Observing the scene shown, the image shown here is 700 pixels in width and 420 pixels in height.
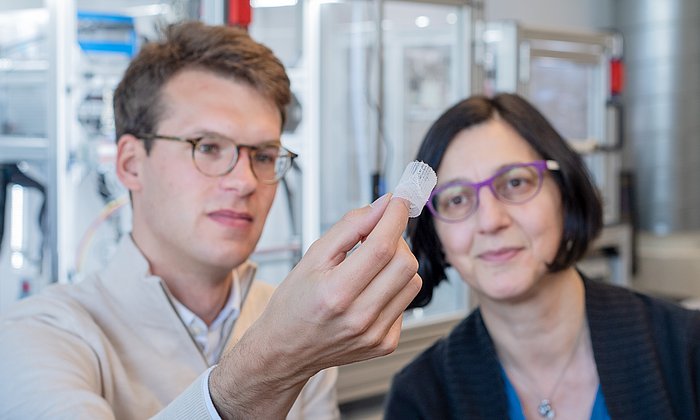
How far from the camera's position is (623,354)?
1444 mm

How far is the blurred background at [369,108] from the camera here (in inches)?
86.4

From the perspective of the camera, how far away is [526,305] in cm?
147

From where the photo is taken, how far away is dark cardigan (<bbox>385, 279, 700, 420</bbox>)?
1409mm

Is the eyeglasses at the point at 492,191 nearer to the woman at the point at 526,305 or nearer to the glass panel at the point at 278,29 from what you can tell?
the woman at the point at 526,305

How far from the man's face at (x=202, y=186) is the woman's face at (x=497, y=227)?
349 millimetres

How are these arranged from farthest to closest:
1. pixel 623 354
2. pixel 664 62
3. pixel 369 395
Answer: pixel 664 62
pixel 369 395
pixel 623 354

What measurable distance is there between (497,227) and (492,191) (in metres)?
0.07

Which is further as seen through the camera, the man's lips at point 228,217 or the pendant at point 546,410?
the pendant at point 546,410

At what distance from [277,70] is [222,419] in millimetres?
810

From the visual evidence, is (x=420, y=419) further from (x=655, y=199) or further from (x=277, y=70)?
(x=655, y=199)

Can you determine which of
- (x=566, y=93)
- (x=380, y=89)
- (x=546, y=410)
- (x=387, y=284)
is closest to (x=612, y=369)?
(x=546, y=410)

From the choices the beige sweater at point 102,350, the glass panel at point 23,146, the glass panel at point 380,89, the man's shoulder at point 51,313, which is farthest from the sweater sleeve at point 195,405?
the glass panel at point 380,89

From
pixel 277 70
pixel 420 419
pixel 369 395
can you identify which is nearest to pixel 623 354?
pixel 420 419

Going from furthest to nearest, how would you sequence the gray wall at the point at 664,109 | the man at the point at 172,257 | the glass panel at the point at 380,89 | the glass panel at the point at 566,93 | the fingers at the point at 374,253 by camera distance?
the gray wall at the point at 664,109 < the glass panel at the point at 566,93 < the glass panel at the point at 380,89 < the man at the point at 172,257 < the fingers at the point at 374,253
